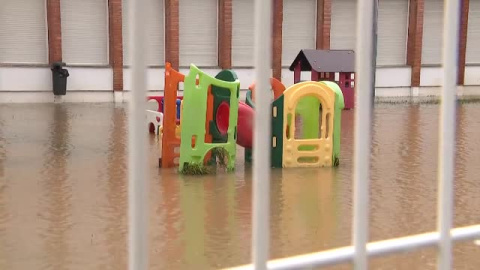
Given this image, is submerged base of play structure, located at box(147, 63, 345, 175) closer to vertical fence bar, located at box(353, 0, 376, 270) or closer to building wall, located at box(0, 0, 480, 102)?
vertical fence bar, located at box(353, 0, 376, 270)

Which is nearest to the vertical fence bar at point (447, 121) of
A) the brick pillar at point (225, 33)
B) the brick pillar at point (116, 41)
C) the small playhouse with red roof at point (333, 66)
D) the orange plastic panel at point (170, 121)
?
the orange plastic panel at point (170, 121)

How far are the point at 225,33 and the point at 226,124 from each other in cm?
1409

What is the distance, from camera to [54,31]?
19578mm

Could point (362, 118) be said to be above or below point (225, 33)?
below

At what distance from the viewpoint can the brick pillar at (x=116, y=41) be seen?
20016mm

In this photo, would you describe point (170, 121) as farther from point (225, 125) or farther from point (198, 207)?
point (198, 207)

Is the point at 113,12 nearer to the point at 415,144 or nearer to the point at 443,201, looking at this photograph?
the point at 415,144

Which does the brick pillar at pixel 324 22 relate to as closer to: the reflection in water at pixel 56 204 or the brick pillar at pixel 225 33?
the brick pillar at pixel 225 33

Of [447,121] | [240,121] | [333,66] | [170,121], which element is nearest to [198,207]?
[170,121]

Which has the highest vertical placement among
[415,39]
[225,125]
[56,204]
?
[415,39]

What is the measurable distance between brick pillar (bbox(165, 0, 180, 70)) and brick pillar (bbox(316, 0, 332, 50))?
17.7ft

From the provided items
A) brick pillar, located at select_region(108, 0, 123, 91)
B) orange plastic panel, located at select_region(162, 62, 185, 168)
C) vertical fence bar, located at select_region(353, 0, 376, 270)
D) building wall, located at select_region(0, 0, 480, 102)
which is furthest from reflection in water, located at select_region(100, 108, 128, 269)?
brick pillar, located at select_region(108, 0, 123, 91)

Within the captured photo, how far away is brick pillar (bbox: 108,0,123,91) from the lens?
20016 millimetres

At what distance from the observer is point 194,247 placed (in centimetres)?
414
